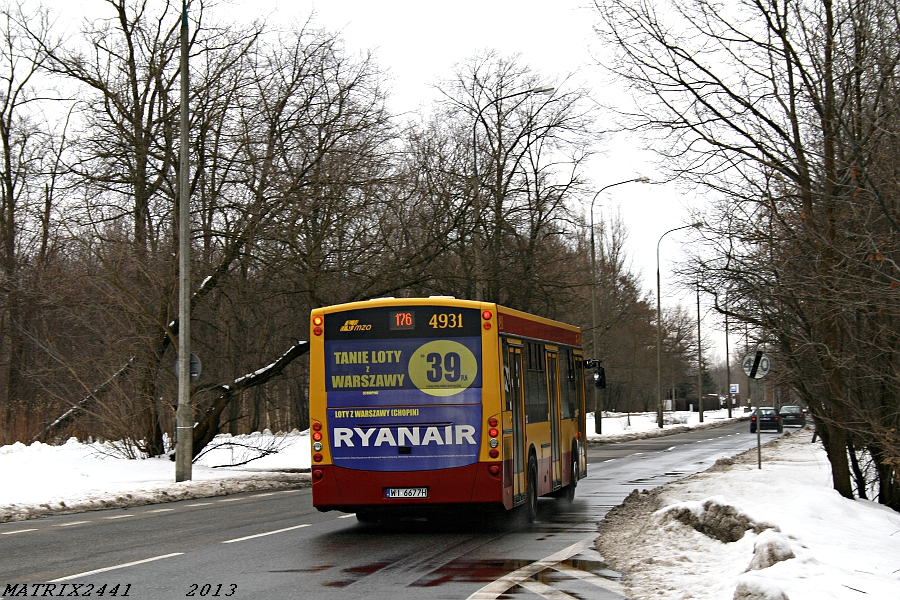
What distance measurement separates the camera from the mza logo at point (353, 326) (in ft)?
45.6

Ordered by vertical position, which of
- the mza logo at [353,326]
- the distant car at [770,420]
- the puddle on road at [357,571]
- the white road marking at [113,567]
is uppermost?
the mza logo at [353,326]

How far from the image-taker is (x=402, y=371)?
13.7 m

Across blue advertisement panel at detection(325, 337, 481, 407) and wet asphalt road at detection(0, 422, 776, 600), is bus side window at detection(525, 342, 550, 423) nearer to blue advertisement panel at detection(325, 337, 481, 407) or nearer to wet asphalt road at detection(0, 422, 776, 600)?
wet asphalt road at detection(0, 422, 776, 600)

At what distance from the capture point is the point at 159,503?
63.3 ft

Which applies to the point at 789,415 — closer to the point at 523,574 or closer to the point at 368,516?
the point at 368,516

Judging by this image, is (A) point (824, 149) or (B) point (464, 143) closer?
(A) point (824, 149)

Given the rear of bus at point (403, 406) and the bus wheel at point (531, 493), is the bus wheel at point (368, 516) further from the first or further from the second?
the bus wheel at point (531, 493)

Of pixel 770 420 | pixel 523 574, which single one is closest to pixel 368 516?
pixel 523 574

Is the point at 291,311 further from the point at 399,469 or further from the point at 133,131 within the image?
the point at 399,469

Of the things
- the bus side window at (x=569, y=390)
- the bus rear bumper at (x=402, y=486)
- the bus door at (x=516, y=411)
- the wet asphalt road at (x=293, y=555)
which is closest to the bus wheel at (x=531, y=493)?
the wet asphalt road at (x=293, y=555)

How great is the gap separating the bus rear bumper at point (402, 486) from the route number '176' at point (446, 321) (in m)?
1.80

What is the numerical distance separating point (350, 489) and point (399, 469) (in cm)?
70

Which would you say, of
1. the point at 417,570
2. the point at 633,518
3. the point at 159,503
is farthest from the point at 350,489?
the point at 159,503

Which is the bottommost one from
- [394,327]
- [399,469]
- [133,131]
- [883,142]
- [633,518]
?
[633,518]
